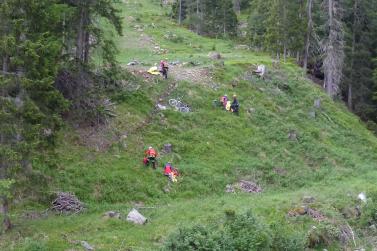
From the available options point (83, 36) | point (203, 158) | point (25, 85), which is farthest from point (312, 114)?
point (25, 85)

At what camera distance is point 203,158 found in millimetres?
28859

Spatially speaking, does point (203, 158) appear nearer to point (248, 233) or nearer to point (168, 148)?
point (168, 148)

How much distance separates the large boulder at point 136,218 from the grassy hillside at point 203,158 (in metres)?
0.41

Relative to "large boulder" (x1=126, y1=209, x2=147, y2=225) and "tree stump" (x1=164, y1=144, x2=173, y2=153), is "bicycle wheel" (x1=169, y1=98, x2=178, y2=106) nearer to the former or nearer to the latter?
"tree stump" (x1=164, y1=144, x2=173, y2=153)

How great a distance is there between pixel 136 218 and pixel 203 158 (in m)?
8.77

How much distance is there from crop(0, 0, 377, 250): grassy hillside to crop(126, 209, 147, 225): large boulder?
0.41 m

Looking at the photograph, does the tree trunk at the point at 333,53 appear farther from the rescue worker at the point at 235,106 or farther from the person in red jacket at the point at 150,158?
the person in red jacket at the point at 150,158

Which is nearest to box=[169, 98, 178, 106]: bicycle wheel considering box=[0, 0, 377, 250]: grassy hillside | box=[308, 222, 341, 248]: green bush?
box=[0, 0, 377, 250]: grassy hillside

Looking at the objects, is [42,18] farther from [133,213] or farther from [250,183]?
[250,183]

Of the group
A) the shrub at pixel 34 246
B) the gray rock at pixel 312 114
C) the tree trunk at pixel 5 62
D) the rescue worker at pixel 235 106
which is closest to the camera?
the shrub at pixel 34 246

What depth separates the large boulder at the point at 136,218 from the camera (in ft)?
67.7

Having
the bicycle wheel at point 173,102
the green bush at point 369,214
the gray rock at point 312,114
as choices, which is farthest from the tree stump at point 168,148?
the gray rock at point 312,114

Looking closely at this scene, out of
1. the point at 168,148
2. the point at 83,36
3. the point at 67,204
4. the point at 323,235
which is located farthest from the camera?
the point at 168,148

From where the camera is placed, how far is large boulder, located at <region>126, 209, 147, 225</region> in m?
20.6
